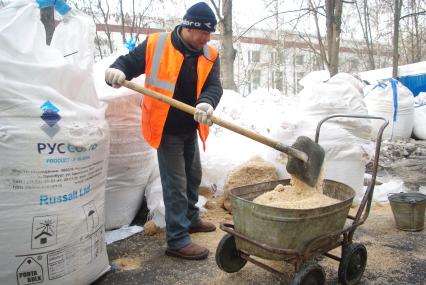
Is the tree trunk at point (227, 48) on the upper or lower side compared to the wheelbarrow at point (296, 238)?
upper

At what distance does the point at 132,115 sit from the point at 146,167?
49 centimetres

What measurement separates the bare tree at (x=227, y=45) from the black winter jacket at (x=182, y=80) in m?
5.65

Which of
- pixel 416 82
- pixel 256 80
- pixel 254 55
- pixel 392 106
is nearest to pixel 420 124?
pixel 392 106

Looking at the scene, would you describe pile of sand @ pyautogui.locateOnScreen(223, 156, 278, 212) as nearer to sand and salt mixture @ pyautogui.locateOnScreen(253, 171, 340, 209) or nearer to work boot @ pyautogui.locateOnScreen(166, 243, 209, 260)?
work boot @ pyautogui.locateOnScreen(166, 243, 209, 260)

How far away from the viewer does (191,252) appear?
9.00ft

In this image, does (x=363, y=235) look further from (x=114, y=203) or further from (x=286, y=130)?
(x=114, y=203)

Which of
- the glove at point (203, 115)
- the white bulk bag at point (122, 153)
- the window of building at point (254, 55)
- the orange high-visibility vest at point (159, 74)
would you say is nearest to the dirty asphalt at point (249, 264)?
the white bulk bag at point (122, 153)

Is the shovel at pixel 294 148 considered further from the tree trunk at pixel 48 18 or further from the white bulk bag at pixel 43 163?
the tree trunk at pixel 48 18

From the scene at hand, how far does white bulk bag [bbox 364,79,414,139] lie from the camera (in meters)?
7.07

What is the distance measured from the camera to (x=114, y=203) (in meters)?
3.17

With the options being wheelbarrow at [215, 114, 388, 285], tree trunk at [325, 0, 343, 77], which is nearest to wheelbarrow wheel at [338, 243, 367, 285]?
wheelbarrow at [215, 114, 388, 285]

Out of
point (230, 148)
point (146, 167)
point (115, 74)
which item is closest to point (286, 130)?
point (230, 148)

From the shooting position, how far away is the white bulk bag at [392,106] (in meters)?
7.07

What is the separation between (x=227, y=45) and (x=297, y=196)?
638cm
